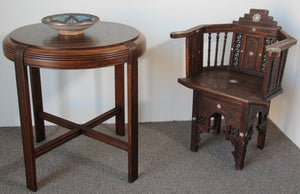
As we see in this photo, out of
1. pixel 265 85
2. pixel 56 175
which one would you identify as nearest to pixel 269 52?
pixel 265 85

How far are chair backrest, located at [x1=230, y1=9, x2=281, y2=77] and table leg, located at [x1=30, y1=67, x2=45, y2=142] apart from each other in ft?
4.61

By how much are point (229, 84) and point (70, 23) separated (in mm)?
1094

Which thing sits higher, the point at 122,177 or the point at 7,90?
the point at 7,90

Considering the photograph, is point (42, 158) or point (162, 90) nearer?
point (42, 158)

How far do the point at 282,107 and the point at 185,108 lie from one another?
779 millimetres

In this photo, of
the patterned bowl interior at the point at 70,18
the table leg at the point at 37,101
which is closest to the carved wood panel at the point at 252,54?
the patterned bowl interior at the point at 70,18

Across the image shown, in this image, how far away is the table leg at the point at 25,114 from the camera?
2016 millimetres

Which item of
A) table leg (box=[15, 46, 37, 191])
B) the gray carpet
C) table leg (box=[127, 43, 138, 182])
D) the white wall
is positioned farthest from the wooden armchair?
table leg (box=[15, 46, 37, 191])

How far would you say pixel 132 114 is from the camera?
228 centimetres

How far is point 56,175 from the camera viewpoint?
2488 millimetres

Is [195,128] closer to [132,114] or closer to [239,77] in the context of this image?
[239,77]

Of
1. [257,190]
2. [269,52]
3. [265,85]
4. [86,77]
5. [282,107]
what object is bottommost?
[257,190]

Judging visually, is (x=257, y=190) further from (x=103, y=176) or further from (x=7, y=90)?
(x=7, y=90)

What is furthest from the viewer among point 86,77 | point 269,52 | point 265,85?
point 86,77
